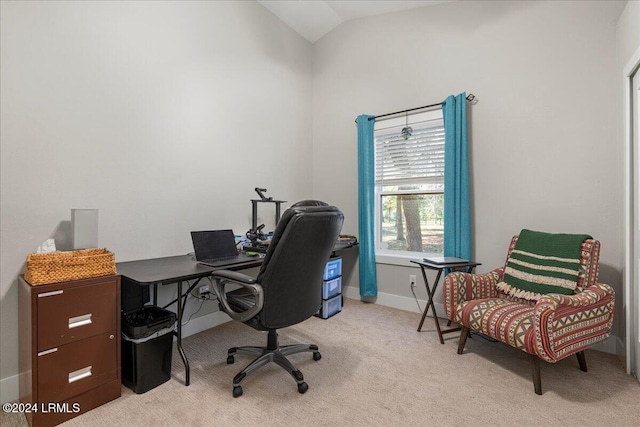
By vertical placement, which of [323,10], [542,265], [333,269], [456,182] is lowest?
[333,269]

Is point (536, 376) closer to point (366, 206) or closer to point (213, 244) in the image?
point (366, 206)

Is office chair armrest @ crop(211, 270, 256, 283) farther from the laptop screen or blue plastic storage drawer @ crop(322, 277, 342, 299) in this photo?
Answer: blue plastic storage drawer @ crop(322, 277, 342, 299)

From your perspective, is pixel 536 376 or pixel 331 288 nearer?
pixel 536 376

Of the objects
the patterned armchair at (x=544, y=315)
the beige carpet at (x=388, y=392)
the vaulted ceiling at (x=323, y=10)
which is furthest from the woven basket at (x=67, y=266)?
the vaulted ceiling at (x=323, y=10)

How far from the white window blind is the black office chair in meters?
1.78

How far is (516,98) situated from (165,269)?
3101 millimetres

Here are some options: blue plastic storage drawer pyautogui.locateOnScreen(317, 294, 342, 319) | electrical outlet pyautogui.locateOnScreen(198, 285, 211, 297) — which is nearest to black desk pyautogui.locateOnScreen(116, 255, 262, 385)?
electrical outlet pyautogui.locateOnScreen(198, 285, 211, 297)

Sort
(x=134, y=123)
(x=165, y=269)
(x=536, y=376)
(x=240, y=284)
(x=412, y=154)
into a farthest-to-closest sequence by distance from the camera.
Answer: (x=412, y=154), (x=134, y=123), (x=165, y=269), (x=536, y=376), (x=240, y=284)

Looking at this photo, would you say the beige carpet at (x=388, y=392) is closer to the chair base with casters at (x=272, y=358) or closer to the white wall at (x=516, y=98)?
the chair base with casters at (x=272, y=358)

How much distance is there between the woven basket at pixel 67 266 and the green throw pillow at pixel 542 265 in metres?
2.76

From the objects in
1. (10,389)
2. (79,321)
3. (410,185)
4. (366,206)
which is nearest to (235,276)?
(79,321)

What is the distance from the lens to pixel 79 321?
1562 millimetres

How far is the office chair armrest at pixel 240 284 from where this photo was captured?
1604 millimetres

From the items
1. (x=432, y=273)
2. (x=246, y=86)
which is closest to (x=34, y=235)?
(x=246, y=86)
